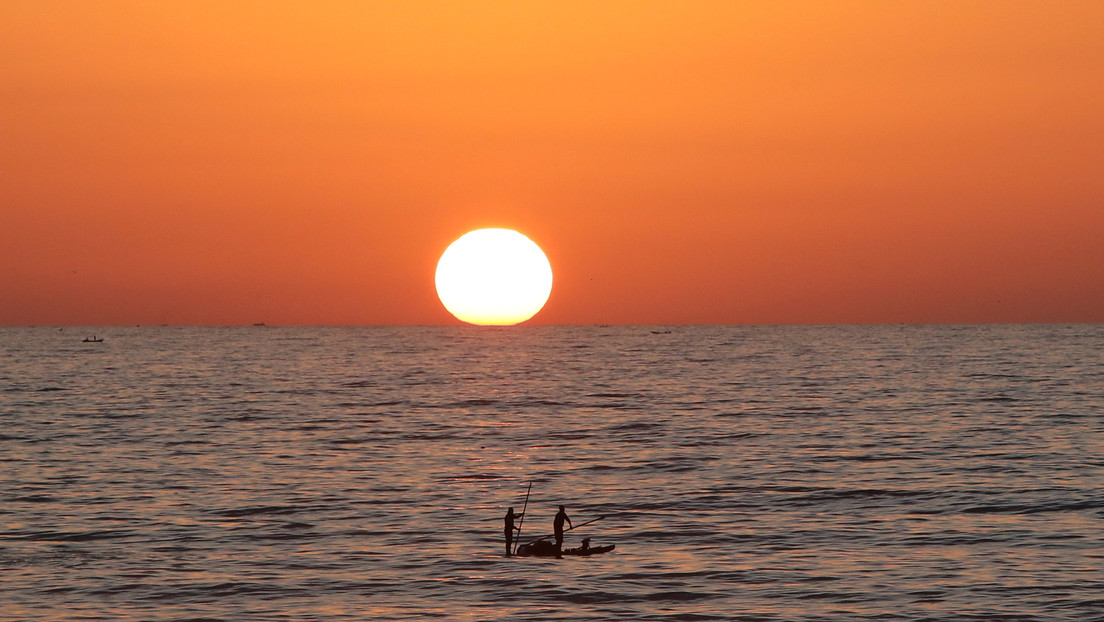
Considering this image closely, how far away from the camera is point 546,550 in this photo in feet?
113

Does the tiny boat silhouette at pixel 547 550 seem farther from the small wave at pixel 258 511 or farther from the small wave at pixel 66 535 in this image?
the small wave at pixel 66 535

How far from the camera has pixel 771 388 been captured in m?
109

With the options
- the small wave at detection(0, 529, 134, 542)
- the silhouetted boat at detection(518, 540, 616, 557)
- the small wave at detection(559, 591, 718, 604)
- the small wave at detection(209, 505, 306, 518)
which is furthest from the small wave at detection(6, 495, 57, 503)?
the small wave at detection(559, 591, 718, 604)

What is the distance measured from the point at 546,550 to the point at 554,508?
324 inches

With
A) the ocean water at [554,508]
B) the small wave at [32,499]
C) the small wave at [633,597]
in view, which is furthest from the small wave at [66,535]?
the small wave at [633,597]

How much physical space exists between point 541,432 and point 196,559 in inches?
1500

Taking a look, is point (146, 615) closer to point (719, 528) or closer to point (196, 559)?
point (196, 559)

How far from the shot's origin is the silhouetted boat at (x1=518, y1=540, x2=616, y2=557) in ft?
113

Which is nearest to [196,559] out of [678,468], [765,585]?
[765,585]

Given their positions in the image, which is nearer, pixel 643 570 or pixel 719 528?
pixel 643 570

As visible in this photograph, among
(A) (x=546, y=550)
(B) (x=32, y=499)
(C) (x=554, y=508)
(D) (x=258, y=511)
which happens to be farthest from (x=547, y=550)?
(B) (x=32, y=499)

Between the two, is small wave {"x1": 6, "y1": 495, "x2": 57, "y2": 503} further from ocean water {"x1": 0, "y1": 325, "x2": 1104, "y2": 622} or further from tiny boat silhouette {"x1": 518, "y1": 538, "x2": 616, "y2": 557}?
tiny boat silhouette {"x1": 518, "y1": 538, "x2": 616, "y2": 557}

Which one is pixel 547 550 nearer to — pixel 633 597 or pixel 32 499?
pixel 633 597

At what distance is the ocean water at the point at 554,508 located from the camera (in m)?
29.6
